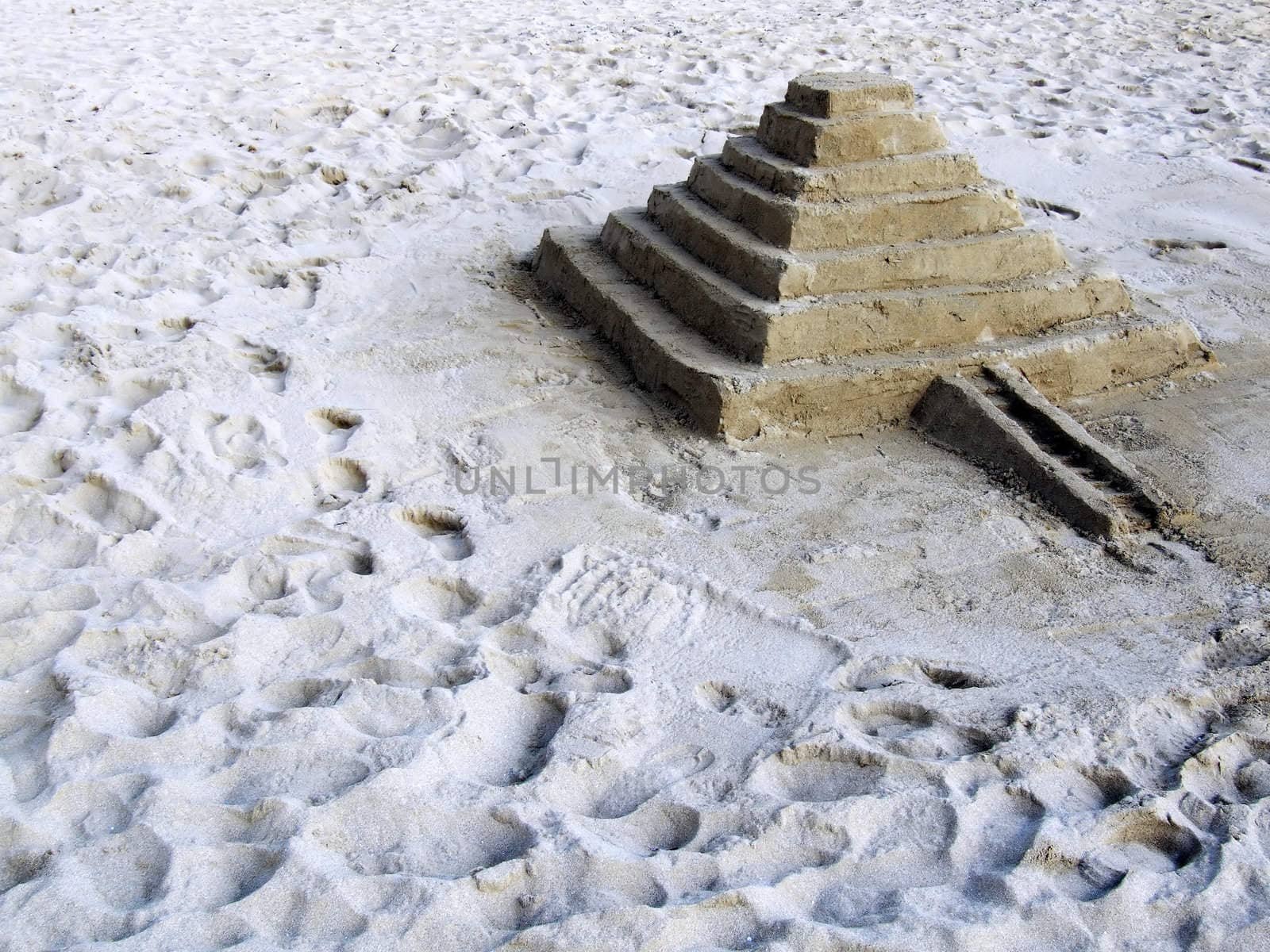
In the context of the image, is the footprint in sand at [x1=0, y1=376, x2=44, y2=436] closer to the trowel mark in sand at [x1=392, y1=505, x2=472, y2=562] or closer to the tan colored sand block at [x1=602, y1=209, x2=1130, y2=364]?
the trowel mark in sand at [x1=392, y1=505, x2=472, y2=562]

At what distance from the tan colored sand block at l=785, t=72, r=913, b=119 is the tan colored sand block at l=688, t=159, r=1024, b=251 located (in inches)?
12.2

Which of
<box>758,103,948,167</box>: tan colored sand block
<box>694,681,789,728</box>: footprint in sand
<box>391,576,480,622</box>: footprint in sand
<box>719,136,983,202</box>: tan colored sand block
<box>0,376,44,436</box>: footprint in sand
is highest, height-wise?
<box>758,103,948,167</box>: tan colored sand block

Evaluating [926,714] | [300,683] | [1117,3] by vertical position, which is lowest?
[300,683]

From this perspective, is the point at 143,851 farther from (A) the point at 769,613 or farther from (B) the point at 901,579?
(B) the point at 901,579

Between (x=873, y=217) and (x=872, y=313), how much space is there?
0.33 m

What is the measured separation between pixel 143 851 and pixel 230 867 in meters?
0.16

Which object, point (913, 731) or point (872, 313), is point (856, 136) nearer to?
point (872, 313)

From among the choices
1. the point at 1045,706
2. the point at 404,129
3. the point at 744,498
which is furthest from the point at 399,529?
the point at 404,129

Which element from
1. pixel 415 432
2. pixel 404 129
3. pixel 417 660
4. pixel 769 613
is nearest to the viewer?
pixel 417 660

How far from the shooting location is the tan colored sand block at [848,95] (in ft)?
12.0

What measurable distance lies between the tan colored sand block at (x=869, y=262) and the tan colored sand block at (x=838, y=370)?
0.24m

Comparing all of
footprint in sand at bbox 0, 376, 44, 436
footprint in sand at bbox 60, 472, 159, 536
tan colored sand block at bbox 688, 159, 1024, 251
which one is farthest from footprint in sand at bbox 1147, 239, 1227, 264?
footprint in sand at bbox 0, 376, 44, 436

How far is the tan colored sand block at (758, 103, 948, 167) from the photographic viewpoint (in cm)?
364

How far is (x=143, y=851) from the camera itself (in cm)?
192
